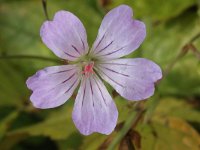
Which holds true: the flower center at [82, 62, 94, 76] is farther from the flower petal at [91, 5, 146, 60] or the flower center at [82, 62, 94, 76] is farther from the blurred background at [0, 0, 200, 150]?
the blurred background at [0, 0, 200, 150]

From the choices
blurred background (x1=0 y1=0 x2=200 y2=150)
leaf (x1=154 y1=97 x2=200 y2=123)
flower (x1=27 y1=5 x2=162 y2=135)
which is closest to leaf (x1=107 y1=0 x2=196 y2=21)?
blurred background (x1=0 y1=0 x2=200 y2=150)

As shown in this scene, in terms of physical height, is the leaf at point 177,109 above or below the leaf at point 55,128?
below

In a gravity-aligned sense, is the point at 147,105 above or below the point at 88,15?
below

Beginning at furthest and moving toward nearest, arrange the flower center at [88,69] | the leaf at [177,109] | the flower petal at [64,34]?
the leaf at [177,109], the flower center at [88,69], the flower petal at [64,34]

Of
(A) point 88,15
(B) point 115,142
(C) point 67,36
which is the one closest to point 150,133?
(B) point 115,142

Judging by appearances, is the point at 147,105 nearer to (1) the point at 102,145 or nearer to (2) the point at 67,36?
(1) the point at 102,145

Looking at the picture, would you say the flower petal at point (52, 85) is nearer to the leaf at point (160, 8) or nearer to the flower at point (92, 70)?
the flower at point (92, 70)

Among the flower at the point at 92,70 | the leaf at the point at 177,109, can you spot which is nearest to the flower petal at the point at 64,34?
the flower at the point at 92,70

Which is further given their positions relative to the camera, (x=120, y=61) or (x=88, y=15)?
(x=88, y=15)
